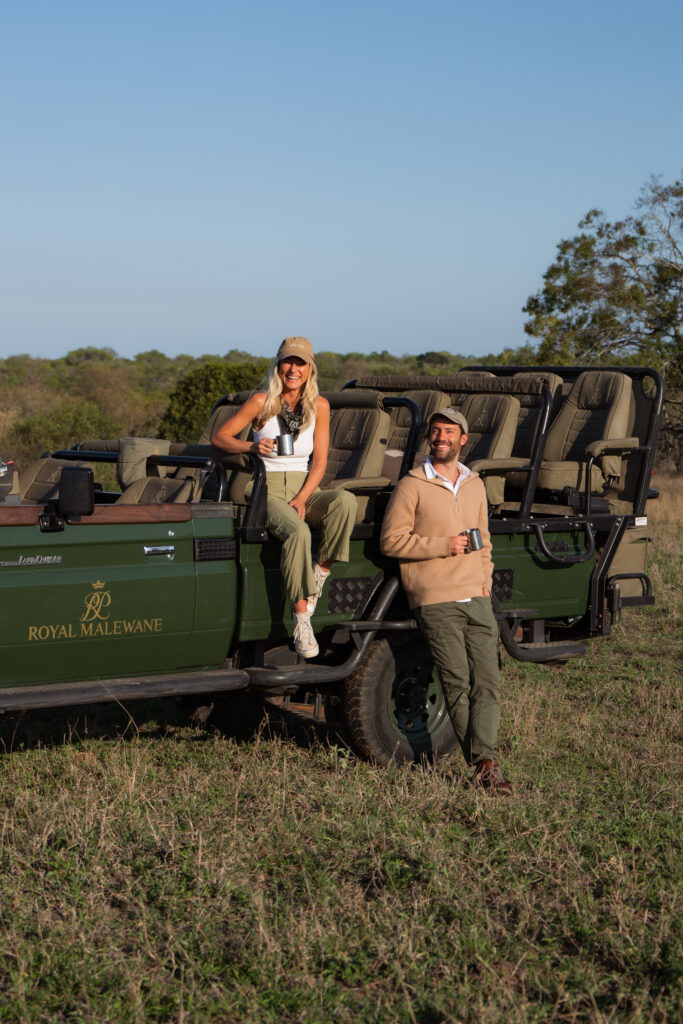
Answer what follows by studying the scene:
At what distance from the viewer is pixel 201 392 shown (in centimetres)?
2291

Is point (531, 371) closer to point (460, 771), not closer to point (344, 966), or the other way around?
point (460, 771)

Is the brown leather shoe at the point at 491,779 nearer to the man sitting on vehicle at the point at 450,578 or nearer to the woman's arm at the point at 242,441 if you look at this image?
the man sitting on vehicle at the point at 450,578

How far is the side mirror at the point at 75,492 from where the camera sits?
4633 millimetres

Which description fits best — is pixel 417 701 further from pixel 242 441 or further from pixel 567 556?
pixel 242 441

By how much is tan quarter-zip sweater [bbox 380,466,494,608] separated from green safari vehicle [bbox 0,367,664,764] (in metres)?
0.21

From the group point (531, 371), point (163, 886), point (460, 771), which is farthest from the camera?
point (531, 371)

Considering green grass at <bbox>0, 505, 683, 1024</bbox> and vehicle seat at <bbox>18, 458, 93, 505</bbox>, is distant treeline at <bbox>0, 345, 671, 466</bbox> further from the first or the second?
green grass at <bbox>0, 505, 683, 1024</bbox>

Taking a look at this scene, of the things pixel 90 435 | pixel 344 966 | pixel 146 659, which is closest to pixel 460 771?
pixel 146 659

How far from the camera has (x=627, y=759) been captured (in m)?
5.81

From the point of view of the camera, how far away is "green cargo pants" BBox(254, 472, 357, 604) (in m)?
5.20

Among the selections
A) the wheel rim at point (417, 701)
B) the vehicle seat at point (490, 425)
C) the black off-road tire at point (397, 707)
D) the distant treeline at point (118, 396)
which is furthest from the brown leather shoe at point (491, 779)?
the distant treeline at point (118, 396)

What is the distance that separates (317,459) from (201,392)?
57.7ft

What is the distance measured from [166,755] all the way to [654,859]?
266 centimetres

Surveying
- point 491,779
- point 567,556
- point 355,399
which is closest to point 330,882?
Result: point 491,779
